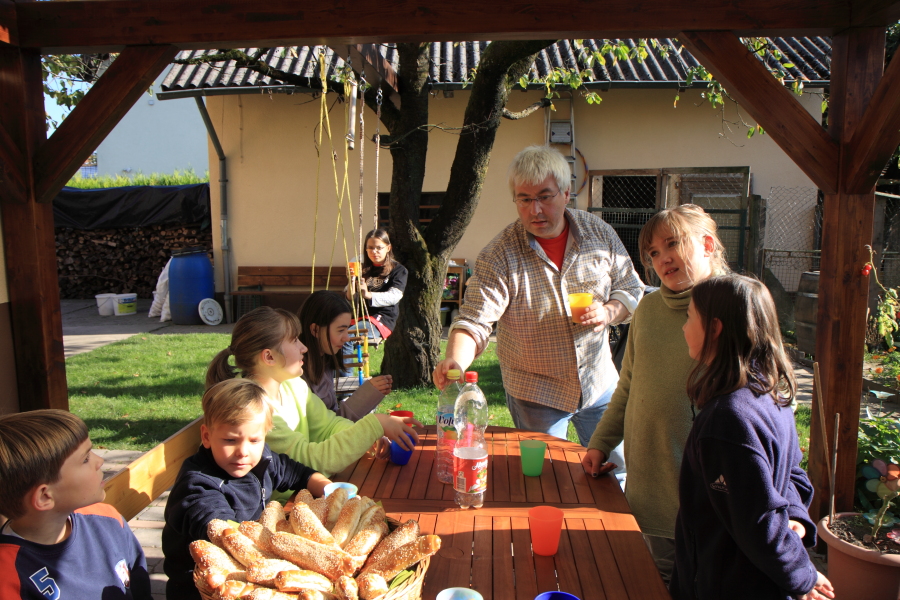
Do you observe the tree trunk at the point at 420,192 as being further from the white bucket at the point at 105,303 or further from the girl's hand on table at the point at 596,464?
the white bucket at the point at 105,303

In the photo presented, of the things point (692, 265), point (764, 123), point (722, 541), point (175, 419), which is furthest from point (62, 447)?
point (175, 419)

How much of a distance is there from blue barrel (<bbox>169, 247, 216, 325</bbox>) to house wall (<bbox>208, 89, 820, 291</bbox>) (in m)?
0.39

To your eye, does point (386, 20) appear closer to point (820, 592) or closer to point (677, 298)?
point (677, 298)

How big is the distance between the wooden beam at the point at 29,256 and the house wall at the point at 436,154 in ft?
22.9

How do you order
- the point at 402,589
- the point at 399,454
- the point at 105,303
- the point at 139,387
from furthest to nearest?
the point at 105,303
the point at 139,387
the point at 399,454
the point at 402,589

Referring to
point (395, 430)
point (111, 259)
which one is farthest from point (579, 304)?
point (111, 259)

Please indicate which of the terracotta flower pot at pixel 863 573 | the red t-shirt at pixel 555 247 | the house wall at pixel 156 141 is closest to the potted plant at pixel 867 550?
the terracotta flower pot at pixel 863 573

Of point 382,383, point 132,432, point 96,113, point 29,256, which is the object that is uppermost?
point 96,113

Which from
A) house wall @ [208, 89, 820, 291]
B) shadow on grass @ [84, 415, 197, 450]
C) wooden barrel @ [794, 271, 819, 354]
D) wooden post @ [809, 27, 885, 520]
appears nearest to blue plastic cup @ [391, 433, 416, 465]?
wooden post @ [809, 27, 885, 520]

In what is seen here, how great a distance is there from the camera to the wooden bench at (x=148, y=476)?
2.06 meters

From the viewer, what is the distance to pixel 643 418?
2.17 meters

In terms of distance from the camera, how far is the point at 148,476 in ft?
7.30

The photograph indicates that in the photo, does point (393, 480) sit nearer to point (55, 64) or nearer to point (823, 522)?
point (823, 522)

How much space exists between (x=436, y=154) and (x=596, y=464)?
8.39 meters
